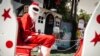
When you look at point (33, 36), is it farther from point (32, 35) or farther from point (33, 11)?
point (33, 11)

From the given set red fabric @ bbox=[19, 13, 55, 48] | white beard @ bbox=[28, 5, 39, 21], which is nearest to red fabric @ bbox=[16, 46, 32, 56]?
red fabric @ bbox=[19, 13, 55, 48]

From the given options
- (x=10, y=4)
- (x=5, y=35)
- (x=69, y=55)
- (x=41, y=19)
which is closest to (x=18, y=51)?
(x=5, y=35)

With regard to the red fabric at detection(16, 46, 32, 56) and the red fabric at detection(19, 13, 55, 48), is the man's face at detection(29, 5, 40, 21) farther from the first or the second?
the red fabric at detection(16, 46, 32, 56)

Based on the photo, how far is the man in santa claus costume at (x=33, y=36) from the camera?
3.33 meters

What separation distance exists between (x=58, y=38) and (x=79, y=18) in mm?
358

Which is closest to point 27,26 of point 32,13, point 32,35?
point 32,35

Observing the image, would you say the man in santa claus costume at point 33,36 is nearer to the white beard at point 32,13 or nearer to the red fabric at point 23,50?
the white beard at point 32,13

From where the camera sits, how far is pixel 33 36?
11.2 ft

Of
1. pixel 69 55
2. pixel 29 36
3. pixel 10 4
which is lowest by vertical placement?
pixel 69 55

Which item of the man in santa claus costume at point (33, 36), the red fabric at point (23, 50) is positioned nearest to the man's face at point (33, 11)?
the man in santa claus costume at point (33, 36)

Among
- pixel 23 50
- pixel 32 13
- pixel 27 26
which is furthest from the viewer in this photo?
pixel 32 13

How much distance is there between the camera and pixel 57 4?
411 cm

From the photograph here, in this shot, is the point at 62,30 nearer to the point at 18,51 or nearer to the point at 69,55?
the point at 69,55

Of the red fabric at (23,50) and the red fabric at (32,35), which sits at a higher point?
the red fabric at (32,35)
